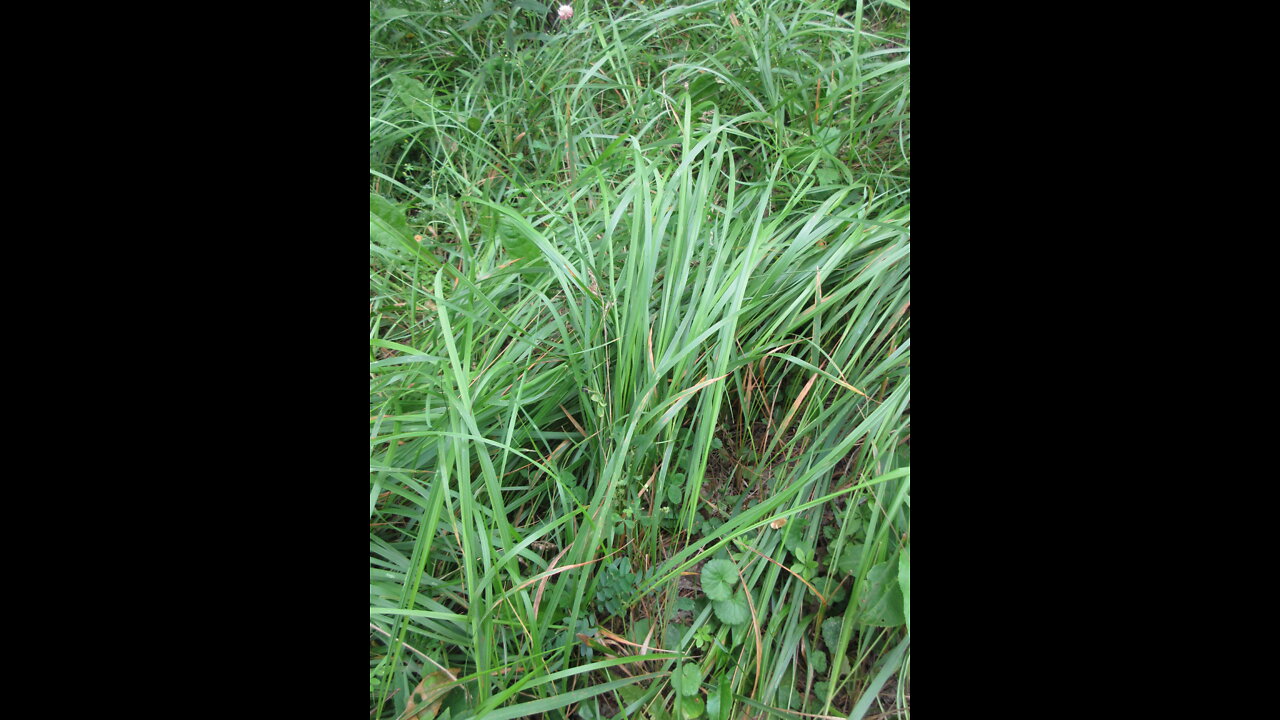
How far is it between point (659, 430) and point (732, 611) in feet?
0.86

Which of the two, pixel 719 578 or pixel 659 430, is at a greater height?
pixel 659 430

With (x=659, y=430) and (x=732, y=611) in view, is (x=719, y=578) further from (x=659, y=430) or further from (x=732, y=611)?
(x=659, y=430)

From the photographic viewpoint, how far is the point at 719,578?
0.93m

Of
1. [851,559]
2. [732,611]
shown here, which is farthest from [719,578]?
[851,559]

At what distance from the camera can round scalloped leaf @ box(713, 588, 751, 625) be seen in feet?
2.99

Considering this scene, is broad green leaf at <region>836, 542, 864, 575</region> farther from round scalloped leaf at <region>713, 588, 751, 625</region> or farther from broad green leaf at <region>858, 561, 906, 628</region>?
round scalloped leaf at <region>713, 588, 751, 625</region>

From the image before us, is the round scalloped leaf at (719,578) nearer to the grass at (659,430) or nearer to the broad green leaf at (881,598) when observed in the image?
the grass at (659,430)

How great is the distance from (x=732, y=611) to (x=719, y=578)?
4 centimetres

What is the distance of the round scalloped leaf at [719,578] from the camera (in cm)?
92

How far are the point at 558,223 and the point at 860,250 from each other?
1.81ft

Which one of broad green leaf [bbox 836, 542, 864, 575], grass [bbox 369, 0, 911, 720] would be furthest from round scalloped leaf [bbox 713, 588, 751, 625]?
broad green leaf [bbox 836, 542, 864, 575]

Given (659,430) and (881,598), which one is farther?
(659,430)
